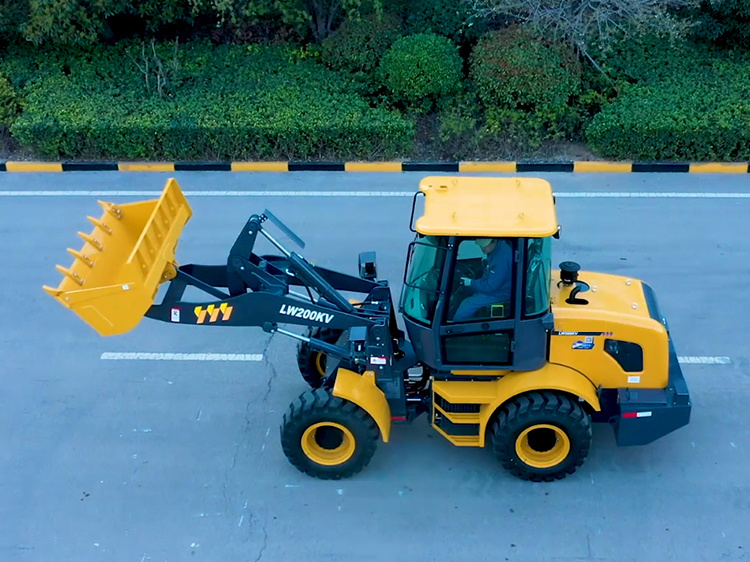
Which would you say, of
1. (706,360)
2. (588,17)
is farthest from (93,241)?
(588,17)

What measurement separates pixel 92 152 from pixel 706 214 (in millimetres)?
9038

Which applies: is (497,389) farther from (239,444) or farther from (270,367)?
(270,367)

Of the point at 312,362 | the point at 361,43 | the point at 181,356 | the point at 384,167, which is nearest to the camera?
the point at 312,362

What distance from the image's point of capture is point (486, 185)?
6.32 meters

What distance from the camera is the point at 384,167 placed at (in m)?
12.1

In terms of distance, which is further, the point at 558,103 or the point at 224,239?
the point at 558,103

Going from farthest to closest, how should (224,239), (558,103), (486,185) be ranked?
(558,103)
(224,239)
(486,185)

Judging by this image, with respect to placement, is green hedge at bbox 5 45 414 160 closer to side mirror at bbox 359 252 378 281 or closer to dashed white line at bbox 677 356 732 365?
side mirror at bbox 359 252 378 281

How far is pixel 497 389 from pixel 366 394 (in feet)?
3.30

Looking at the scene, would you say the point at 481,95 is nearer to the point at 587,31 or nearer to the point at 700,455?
the point at 587,31

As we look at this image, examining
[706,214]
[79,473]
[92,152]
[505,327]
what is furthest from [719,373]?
[92,152]

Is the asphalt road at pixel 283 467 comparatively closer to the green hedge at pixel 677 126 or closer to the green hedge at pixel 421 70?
the green hedge at pixel 677 126

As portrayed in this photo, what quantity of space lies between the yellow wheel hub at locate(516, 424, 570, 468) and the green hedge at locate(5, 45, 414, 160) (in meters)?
6.89

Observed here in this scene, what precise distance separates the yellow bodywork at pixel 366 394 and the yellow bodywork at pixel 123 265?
5.02 feet
